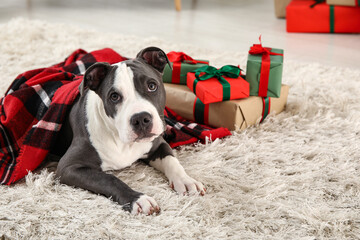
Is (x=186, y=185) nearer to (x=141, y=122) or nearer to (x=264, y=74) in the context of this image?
(x=141, y=122)

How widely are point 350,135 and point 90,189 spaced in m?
1.42

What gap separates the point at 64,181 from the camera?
1.79 m

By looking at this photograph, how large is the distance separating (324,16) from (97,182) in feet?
12.2

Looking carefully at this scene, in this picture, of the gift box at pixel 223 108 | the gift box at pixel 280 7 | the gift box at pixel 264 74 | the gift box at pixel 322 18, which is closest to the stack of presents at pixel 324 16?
the gift box at pixel 322 18

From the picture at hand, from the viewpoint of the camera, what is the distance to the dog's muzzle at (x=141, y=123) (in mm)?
1625

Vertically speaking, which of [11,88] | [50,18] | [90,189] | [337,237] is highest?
[50,18]

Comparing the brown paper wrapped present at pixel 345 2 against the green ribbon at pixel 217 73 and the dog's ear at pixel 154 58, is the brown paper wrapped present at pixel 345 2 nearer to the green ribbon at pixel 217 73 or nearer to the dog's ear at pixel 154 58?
the green ribbon at pixel 217 73

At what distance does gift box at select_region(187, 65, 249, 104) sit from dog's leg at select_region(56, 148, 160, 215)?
745 mm

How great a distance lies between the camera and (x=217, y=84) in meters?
2.32

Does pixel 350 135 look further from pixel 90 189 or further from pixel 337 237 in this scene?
pixel 90 189

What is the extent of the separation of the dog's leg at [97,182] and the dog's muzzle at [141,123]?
0.74ft

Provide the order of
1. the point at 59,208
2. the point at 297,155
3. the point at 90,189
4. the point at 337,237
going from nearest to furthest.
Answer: the point at 337,237
the point at 59,208
the point at 90,189
the point at 297,155

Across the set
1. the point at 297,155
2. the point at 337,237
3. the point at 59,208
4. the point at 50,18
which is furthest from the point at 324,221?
the point at 50,18

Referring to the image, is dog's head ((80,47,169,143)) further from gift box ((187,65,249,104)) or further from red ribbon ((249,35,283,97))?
red ribbon ((249,35,283,97))
